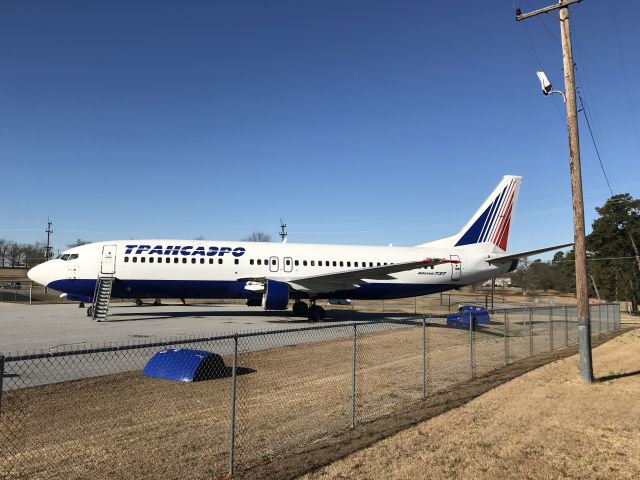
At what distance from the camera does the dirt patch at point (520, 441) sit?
531cm

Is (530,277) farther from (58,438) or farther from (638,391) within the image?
(58,438)

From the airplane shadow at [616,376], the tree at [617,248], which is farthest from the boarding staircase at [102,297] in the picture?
the tree at [617,248]

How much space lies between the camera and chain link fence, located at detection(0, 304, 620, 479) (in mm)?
5297

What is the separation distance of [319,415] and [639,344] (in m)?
16.4

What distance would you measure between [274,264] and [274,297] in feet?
11.1

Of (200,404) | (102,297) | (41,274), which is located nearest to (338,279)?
(102,297)

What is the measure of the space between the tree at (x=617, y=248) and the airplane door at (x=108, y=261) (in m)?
54.5

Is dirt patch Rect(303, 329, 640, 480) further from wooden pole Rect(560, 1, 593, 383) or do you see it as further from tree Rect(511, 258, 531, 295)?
tree Rect(511, 258, 531, 295)

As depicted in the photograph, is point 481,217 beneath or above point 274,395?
above

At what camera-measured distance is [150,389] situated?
28.2 ft

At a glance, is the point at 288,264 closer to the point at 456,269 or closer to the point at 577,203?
the point at 456,269

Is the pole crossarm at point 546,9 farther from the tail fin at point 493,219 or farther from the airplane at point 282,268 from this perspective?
the tail fin at point 493,219

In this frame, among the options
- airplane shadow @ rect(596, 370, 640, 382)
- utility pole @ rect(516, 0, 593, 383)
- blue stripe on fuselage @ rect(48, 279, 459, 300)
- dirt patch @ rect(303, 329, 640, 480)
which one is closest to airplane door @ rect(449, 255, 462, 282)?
blue stripe on fuselage @ rect(48, 279, 459, 300)

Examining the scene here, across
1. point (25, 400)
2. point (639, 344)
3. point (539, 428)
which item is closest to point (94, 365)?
point (25, 400)
